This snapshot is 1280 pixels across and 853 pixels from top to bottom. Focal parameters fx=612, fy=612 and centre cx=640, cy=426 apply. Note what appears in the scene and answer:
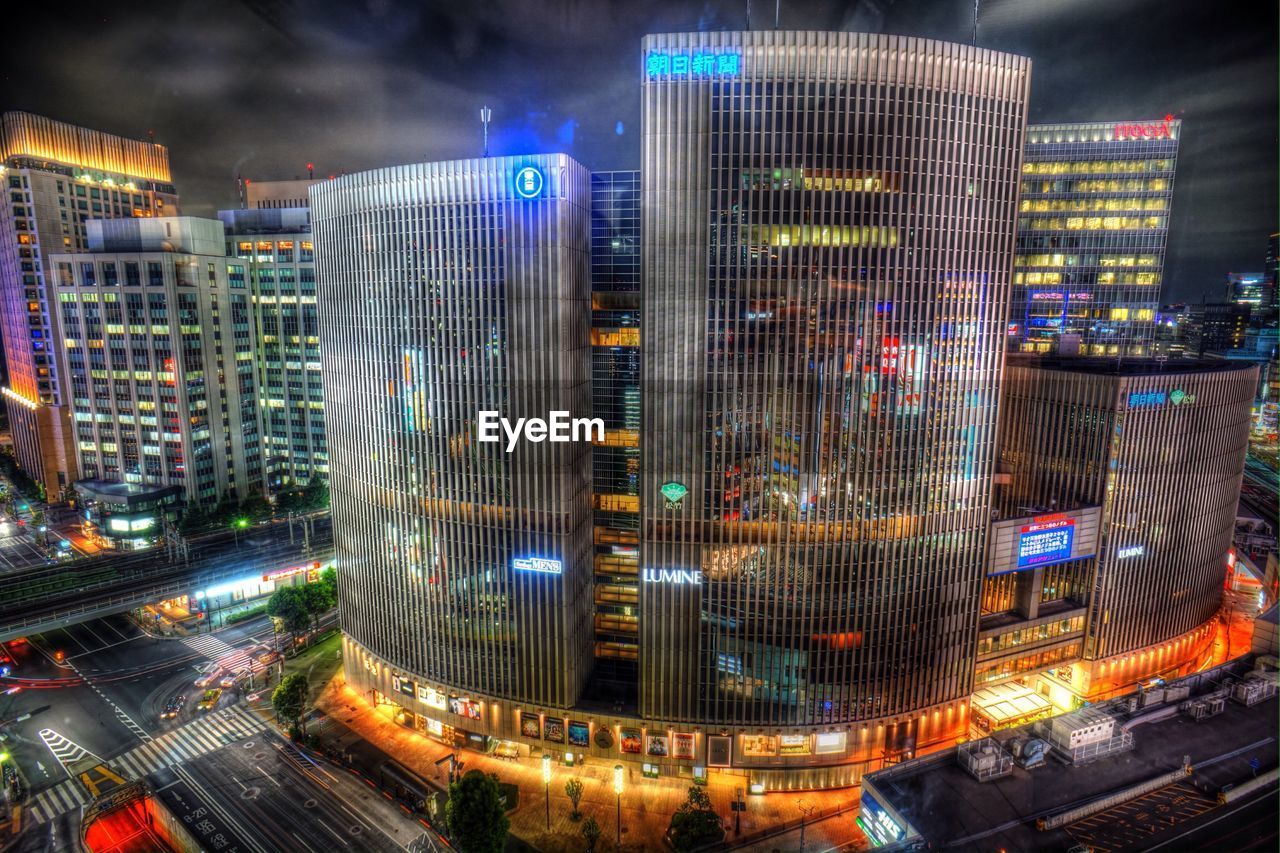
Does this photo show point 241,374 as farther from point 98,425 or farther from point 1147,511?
point 1147,511

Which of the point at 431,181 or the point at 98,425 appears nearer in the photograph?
the point at 431,181

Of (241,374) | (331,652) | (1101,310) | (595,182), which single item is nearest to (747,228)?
(595,182)

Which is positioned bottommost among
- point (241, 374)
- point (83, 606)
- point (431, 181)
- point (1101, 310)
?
point (83, 606)

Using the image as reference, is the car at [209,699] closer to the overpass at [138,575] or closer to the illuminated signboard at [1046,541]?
the overpass at [138,575]

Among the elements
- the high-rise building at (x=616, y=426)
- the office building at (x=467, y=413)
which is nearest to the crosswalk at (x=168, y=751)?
the office building at (x=467, y=413)

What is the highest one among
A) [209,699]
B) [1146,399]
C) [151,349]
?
[151,349]

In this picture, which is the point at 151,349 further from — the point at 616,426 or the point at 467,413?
the point at 616,426

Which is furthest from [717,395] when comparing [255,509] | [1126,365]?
[255,509]
